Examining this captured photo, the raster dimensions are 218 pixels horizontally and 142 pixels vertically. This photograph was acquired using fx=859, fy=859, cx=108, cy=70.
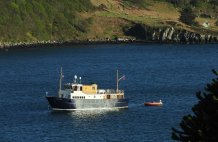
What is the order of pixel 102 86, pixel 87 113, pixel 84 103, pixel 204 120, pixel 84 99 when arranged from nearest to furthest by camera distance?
pixel 204 120 < pixel 87 113 < pixel 84 103 < pixel 84 99 < pixel 102 86

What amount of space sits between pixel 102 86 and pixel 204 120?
3526 inches

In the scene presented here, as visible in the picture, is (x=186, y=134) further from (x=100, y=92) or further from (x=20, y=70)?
(x=20, y=70)

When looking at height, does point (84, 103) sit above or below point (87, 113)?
above

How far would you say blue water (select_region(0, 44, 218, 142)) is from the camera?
7650 centimetres

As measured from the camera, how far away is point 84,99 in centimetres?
9250

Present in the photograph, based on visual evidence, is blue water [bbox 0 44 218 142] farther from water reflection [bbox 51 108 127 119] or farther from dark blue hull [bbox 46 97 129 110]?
dark blue hull [bbox 46 97 129 110]

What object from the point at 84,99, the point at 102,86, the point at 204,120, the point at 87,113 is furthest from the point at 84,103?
the point at 204,120

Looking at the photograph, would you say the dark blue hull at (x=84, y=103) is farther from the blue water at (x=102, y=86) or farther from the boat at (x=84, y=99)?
the blue water at (x=102, y=86)

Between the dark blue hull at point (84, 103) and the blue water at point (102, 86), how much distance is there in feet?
3.67

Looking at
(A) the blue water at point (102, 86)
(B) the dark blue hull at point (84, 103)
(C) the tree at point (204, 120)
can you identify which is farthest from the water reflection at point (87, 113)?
(C) the tree at point (204, 120)

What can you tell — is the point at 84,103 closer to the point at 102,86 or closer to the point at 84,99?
the point at 84,99

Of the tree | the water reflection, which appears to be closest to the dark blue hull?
the water reflection

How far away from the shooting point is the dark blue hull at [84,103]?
90.7 m

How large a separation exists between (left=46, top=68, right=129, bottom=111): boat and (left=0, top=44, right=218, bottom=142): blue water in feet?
4.06
